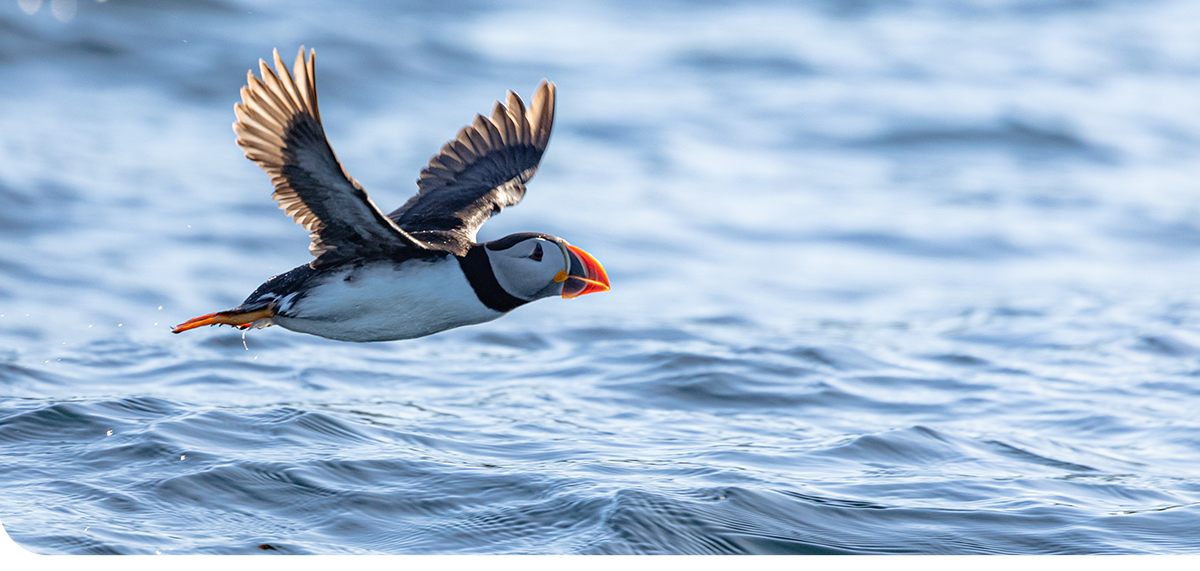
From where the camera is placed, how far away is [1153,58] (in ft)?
60.6

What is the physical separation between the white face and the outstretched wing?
297mm

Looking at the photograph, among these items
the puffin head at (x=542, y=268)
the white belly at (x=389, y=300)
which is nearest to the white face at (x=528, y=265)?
the puffin head at (x=542, y=268)

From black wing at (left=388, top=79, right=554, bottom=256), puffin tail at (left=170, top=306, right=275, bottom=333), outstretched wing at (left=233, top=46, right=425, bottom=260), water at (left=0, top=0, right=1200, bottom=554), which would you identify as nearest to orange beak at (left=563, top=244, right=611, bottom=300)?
outstretched wing at (left=233, top=46, right=425, bottom=260)

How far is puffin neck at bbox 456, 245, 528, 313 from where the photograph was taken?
180 inches

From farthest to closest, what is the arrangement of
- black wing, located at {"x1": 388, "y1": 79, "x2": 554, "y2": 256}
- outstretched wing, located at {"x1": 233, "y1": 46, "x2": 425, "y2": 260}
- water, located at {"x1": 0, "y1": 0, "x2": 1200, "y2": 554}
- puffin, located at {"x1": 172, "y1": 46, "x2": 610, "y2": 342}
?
1. water, located at {"x1": 0, "y1": 0, "x2": 1200, "y2": 554}
2. black wing, located at {"x1": 388, "y1": 79, "x2": 554, "y2": 256}
3. puffin, located at {"x1": 172, "y1": 46, "x2": 610, "y2": 342}
4. outstretched wing, located at {"x1": 233, "y1": 46, "x2": 425, "y2": 260}

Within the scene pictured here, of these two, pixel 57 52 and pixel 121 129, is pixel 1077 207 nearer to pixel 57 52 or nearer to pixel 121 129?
pixel 121 129

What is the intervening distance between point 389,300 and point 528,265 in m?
0.49

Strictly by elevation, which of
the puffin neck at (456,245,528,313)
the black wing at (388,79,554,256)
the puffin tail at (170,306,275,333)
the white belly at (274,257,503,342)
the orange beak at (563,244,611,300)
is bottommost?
the puffin tail at (170,306,275,333)

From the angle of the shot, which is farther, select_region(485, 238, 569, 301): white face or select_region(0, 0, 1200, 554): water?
select_region(0, 0, 1200, 554): water

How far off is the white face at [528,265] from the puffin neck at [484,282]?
2 centimetres

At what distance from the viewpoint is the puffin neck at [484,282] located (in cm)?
458

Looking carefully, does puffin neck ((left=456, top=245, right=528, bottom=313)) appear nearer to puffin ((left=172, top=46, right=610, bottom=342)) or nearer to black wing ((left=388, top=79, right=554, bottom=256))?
puffin ((left=172, top=46, right=610, bottom=342))

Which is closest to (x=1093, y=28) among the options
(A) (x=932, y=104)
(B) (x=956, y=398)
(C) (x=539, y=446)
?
(A) (x=932, y=104)

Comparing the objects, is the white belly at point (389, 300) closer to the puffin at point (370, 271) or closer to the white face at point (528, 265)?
the puffin at point (370, 271)
